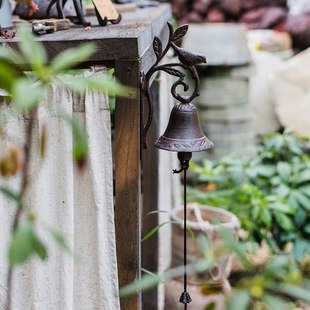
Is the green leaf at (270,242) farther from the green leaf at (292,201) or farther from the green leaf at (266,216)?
the green leaf at (292,201)

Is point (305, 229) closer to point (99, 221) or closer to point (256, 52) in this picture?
point (99, 221)

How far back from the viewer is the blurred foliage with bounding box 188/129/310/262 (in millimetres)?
2711

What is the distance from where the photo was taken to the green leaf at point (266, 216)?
2.67 metres

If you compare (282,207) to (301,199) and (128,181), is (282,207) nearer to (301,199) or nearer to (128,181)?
(301,199)

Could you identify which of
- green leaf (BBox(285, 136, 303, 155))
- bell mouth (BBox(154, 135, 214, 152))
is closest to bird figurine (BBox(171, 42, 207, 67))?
bell mouth (BBox(154, 135, 214, 152))

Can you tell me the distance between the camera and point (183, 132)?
1.33 meters

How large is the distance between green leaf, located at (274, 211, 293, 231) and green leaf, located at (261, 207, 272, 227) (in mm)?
56

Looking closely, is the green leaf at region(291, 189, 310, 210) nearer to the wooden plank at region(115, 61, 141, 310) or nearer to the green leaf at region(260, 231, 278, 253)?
the green leaf at region(260, 231, 278, 253)

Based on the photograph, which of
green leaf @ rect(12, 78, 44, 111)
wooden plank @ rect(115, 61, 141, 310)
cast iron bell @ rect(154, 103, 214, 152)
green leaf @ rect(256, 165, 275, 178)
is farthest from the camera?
green leaf @ rect(256, 165, 275, 178)

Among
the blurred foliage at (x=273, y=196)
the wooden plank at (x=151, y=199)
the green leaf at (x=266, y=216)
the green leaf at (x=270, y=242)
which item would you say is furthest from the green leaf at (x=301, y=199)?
the wooden plank at (x=151, y=199)

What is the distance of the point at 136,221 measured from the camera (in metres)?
1.30

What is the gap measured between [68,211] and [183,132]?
18.6 inches

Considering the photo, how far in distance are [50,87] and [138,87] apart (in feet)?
0.93

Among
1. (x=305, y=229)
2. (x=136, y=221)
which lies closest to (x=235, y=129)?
(x=305, y=229)
